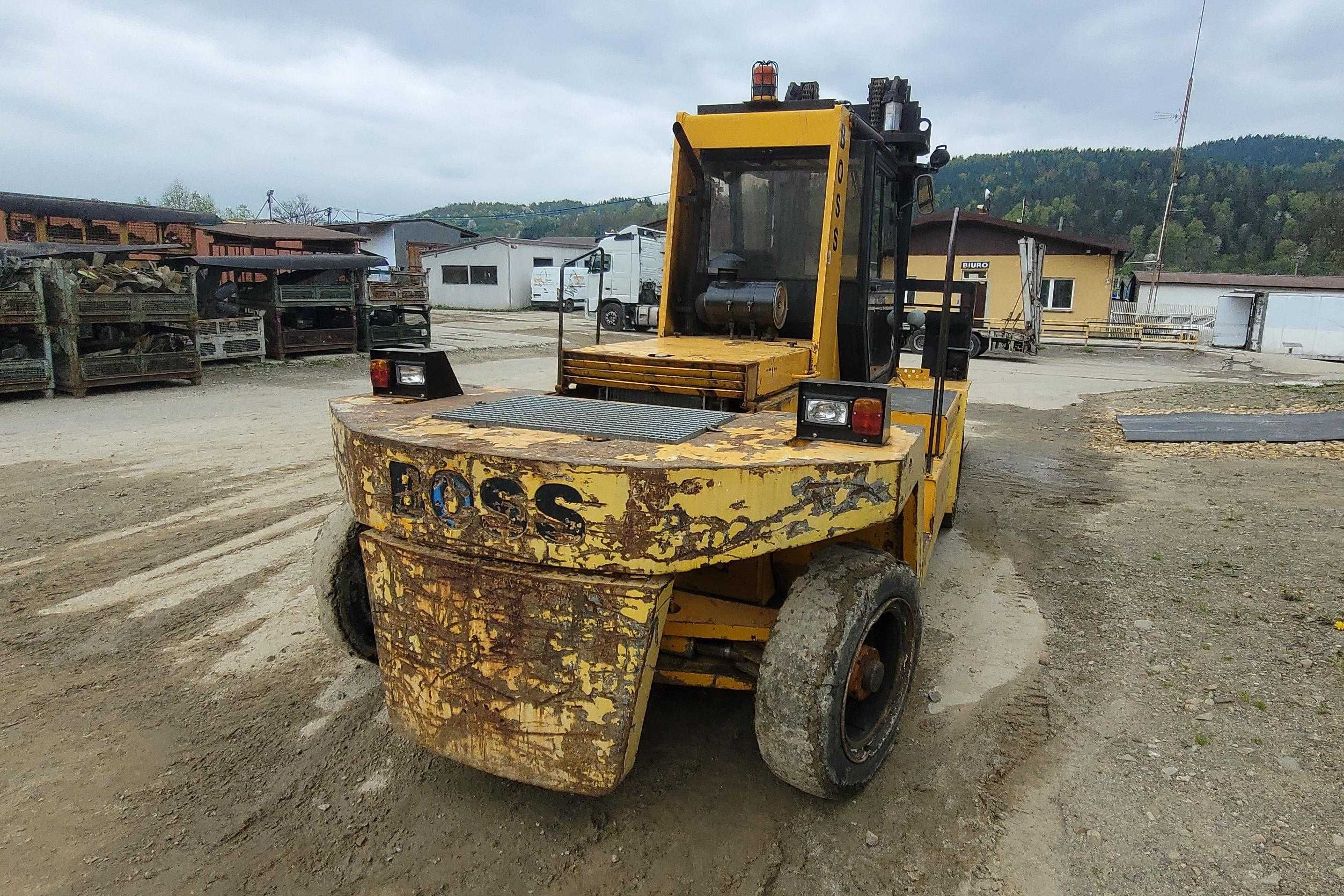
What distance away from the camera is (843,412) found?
2723 millimetres

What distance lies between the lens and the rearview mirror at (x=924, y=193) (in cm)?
532

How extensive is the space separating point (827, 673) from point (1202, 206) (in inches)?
3803

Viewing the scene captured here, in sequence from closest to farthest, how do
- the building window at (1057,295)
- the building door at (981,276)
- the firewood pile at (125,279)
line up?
the firewood pile at (125,279)
the building door at (981,276)
the building window at (1057,295)

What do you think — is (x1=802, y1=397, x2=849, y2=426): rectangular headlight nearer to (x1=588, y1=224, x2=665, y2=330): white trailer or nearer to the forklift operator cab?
the forklift operator cab

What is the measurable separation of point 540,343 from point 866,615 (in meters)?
19.7

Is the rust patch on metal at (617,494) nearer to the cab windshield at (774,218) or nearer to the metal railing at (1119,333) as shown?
the cab windshield at (774,218)

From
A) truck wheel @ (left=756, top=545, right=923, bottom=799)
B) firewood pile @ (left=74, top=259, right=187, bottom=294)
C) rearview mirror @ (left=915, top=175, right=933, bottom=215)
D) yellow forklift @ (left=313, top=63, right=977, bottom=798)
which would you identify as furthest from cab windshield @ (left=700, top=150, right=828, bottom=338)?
firewood pile @ (left=74, top=259, right=187, bottom=294)

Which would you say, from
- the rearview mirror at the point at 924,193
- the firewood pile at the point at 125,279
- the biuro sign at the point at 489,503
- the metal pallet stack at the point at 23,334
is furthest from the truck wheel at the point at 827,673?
the firewood pile at the point at 125,279

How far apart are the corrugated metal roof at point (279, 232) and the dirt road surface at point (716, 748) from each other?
1480 cm

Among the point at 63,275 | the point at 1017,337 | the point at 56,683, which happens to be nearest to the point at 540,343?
the point at 63,275

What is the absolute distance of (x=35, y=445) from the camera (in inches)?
321

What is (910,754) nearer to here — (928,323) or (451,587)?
(451,587)

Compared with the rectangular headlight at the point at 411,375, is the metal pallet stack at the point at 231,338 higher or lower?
lower

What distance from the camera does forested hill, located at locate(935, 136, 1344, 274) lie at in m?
68.3
